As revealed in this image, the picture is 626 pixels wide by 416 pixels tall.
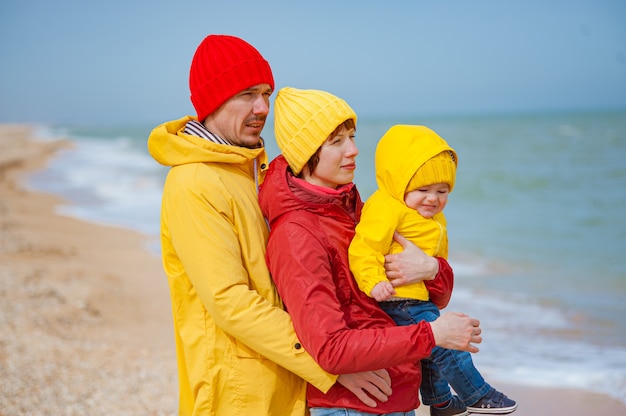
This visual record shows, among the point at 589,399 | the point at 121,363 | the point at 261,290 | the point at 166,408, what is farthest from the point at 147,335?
the point at 261,290

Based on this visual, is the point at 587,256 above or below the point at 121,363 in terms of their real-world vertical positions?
above

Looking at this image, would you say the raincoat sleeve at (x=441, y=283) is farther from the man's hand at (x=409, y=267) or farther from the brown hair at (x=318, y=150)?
the brown hair at (x=318, y=150)

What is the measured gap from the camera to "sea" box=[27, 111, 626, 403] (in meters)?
5.93

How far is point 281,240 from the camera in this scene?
229 centimetres

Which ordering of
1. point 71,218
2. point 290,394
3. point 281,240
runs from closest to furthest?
point 281,240
point 290,394
point 71,218

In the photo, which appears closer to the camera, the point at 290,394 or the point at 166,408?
the point at 290,394

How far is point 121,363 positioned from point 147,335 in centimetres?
88

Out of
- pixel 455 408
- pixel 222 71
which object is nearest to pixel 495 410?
pixel 455 408

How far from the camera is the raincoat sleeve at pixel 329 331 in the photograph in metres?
2.19

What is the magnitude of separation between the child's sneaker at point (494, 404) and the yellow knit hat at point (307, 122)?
1.08 metres

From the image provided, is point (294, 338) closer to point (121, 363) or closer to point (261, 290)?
point (261, 290)

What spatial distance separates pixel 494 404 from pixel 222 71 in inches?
62.3

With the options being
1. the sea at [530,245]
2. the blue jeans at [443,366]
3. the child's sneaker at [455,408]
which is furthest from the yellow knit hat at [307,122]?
the sea at [530,245]

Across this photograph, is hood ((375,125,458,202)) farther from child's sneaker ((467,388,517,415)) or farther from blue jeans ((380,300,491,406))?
child's sneaker ((467,388,517,415))
